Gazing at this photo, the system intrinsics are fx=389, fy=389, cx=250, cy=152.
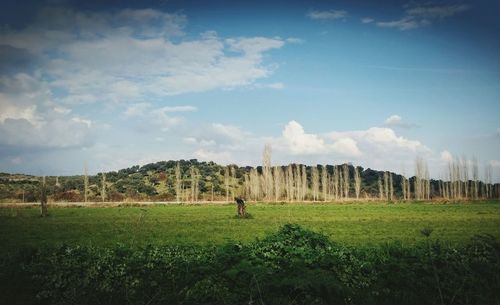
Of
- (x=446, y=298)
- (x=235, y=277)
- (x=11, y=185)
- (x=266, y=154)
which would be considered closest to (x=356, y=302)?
(x=446, y=298)

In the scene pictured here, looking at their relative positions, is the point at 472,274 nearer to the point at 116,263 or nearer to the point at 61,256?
the point at 116,263

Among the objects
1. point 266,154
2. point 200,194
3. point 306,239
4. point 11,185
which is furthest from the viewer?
point 200,194

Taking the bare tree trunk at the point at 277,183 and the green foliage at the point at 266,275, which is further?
the bare tree trunk at the point at 277,183

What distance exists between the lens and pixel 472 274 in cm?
781

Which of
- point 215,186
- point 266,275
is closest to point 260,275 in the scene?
point 266,275

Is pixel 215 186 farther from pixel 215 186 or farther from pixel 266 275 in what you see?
pixel 266 275

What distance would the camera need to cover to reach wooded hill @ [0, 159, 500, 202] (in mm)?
92438

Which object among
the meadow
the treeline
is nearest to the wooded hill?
the treeline

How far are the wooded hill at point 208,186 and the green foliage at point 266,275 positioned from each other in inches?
2904

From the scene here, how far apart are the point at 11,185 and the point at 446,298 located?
117 m

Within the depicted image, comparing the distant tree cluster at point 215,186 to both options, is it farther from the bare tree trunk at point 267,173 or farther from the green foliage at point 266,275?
the green foliage at point 266,275

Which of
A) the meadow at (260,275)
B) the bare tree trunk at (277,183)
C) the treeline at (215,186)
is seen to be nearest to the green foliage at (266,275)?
the meadow at (260,275)

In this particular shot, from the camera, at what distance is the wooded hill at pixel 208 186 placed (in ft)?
303

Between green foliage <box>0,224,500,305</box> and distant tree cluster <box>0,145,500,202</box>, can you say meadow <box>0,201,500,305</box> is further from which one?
distant tree cluster <box>0,145,500,202</box>
